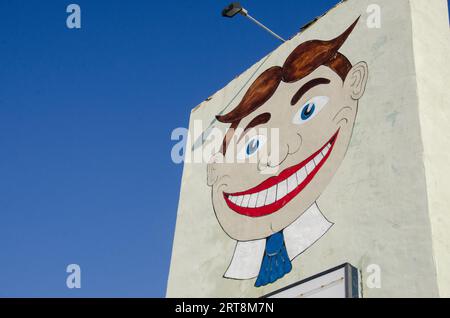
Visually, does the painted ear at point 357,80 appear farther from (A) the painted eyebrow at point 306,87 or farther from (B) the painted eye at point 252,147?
(B) the painted eye at point 252,147

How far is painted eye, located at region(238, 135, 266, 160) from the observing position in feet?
41.7

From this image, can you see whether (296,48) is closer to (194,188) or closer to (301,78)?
(301,78)

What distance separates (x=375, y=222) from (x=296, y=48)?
4.83 meters

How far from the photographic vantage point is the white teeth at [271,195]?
38.0 ft

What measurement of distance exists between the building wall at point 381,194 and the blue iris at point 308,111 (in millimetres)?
1055

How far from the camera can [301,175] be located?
37.0 feet

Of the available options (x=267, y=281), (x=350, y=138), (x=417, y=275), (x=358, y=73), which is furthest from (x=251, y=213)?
(x=417, y=275)

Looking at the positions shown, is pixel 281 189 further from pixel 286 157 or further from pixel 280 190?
pixel 286 157

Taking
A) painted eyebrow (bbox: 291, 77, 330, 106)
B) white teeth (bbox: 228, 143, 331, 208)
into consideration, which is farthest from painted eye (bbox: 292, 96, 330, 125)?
white teeth (bbox: 228, 143, 331, 208)

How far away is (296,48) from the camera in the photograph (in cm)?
1318

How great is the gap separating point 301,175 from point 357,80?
6.09ft
